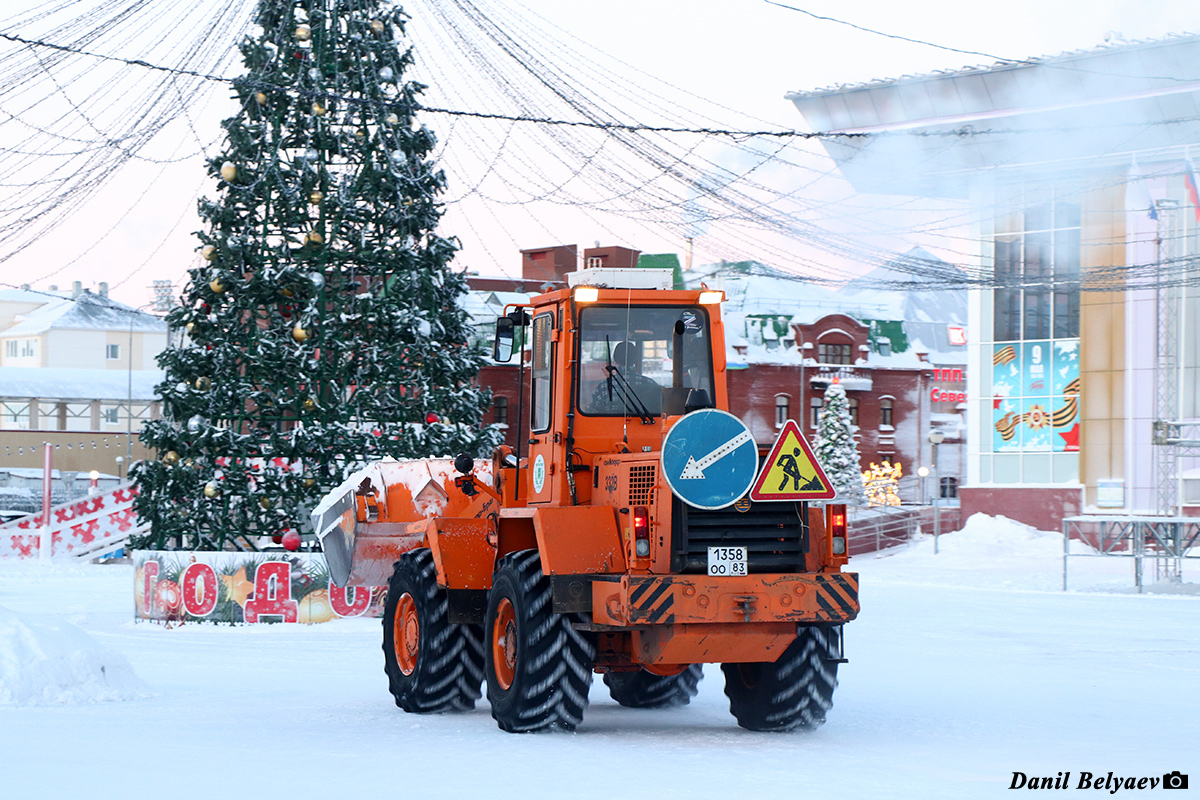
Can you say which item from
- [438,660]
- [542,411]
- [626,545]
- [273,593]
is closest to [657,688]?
[438,660]

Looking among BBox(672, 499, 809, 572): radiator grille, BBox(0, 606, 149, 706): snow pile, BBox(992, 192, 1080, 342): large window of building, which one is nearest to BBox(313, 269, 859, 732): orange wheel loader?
BBox(672, 499, 809, 572): radiator grille

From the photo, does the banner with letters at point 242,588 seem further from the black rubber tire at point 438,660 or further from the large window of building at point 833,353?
the large window of building at point 833,353

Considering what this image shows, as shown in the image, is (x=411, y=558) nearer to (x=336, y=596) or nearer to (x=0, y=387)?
(x=336, y=596)

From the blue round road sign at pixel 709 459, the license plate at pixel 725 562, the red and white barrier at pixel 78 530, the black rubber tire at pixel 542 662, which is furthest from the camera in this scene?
the red and white barrier at pixel 78 530

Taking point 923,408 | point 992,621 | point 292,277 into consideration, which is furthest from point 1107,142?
point 923,408

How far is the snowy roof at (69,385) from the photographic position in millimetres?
86500

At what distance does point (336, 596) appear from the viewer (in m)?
21.8

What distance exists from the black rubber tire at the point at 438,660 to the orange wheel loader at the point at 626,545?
17 millimetres

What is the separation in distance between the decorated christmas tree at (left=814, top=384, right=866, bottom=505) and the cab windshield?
5313 cm

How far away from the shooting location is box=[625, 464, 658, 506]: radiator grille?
35.4ft

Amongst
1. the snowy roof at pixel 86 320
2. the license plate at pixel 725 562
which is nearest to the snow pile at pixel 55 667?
the license plate at pixel 725 562

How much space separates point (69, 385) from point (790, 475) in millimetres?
84685

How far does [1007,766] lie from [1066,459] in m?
40.5

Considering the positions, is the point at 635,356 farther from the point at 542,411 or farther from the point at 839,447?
the point at 839,447
